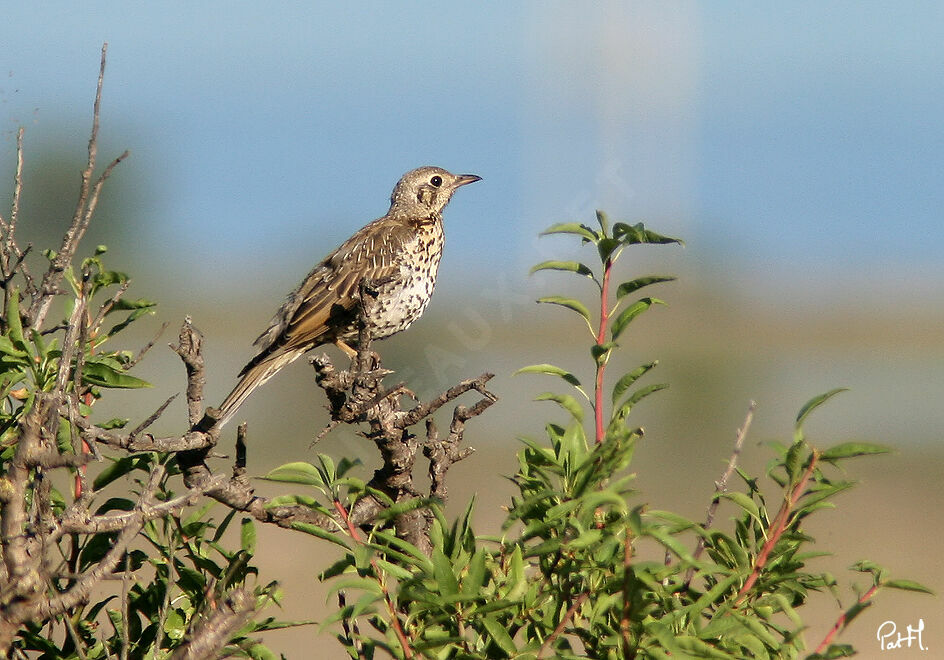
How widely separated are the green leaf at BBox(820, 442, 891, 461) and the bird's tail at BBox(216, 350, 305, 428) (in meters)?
3.56

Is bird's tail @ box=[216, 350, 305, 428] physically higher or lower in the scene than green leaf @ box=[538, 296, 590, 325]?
higher

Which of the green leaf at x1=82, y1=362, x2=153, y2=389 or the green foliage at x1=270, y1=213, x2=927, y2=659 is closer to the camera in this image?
the green foliage at x1=270, y1=213, x2=927, y2=659

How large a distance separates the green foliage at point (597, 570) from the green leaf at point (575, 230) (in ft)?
0.31

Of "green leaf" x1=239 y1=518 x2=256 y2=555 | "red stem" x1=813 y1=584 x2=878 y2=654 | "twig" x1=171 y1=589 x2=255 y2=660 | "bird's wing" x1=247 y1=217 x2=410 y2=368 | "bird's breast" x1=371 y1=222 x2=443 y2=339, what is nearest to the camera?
"twig" x1=171 y1=589 x2=255 y2=660

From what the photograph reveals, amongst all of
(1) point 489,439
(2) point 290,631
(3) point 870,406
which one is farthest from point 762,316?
(2) point 290,631

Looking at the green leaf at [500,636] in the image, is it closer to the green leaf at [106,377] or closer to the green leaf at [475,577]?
the green leaf at [475,577]

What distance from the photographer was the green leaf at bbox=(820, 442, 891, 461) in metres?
2.02

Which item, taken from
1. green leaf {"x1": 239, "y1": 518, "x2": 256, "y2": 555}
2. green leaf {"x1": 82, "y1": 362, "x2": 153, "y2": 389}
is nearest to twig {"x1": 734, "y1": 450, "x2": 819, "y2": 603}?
green leaf {"x1": 239, "y1": 518, "x2": 256, "y2": 555}

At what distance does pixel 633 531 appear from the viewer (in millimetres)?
2045

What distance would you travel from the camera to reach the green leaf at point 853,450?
6.63 ft

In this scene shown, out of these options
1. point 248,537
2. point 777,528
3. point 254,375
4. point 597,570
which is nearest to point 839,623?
point 777,528

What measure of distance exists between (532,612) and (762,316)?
1300 inches

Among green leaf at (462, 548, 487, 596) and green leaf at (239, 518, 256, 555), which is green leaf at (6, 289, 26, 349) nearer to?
green leaf at (239, 518, 256, 555)
